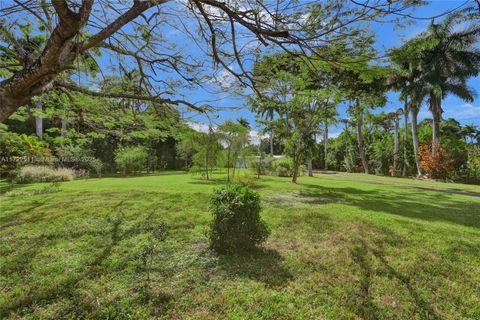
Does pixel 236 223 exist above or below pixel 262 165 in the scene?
below

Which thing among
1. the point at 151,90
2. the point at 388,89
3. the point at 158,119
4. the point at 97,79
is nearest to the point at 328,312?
the point at 151,90

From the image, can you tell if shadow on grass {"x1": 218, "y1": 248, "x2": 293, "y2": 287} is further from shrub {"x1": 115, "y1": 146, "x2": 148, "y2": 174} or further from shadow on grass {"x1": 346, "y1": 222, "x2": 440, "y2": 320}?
shrub {"x1": 115, "y1": 146, "x2": 148, "y2": 174}

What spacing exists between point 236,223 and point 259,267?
69cm

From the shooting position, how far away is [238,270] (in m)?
3.22

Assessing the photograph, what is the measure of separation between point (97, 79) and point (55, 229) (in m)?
3.14

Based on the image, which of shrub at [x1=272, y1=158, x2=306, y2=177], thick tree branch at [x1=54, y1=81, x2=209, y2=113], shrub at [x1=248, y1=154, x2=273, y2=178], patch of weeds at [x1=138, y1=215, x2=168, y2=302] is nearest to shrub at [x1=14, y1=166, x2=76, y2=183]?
patch of weeds at [x1=138, y1=215, x2=168, y2=302]

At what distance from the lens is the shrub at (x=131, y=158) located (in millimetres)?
19891

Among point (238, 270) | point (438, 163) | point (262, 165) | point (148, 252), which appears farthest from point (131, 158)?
point (438, 163)

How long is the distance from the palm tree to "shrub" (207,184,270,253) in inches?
829

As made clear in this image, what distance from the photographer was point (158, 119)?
5637 millimetres

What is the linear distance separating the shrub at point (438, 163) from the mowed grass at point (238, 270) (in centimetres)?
1620

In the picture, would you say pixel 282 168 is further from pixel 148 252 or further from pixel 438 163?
pixel 148 252

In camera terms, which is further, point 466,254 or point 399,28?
point 466,254

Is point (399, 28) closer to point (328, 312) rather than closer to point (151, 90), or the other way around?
point (328, 312)
